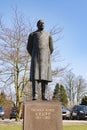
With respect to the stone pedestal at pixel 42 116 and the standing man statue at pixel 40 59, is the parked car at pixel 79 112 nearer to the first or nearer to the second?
the standing man statue at pixel 40 59

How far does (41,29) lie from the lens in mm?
13148

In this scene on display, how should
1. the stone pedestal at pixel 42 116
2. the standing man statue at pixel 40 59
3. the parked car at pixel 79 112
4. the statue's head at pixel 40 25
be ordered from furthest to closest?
the parked car at pixel 79 112 → the statue's head at pixel 40 25 → the standing man statue at pixel 40 59 → the stone pedestal at pixel 42 116

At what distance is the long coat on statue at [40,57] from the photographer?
41.8 ft

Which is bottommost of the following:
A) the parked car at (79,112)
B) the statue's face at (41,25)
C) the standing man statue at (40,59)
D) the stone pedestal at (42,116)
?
the stone pedestal at (42,116)

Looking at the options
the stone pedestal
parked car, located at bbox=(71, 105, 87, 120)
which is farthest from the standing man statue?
parked car, located at bbox=(71, 105, 87, 120)

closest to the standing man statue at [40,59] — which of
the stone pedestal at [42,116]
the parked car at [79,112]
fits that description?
the stone pedestal at [42,116]

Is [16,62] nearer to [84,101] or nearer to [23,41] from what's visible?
[23,41]

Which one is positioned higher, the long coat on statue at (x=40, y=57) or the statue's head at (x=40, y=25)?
the statue's head at (x=40, y=25)

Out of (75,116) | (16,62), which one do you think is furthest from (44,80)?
(75,116)

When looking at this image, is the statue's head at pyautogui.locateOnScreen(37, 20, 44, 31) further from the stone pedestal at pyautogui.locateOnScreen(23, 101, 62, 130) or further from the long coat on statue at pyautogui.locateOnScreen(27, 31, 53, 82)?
the stone pedestal at pyautogui.locateOnScreen(23, 101, 62, 130)

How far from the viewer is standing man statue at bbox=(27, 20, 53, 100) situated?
12.7 meters

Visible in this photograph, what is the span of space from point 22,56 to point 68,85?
4913cm

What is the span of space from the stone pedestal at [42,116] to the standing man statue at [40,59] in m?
0.69

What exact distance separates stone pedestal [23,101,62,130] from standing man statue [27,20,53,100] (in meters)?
0.69
